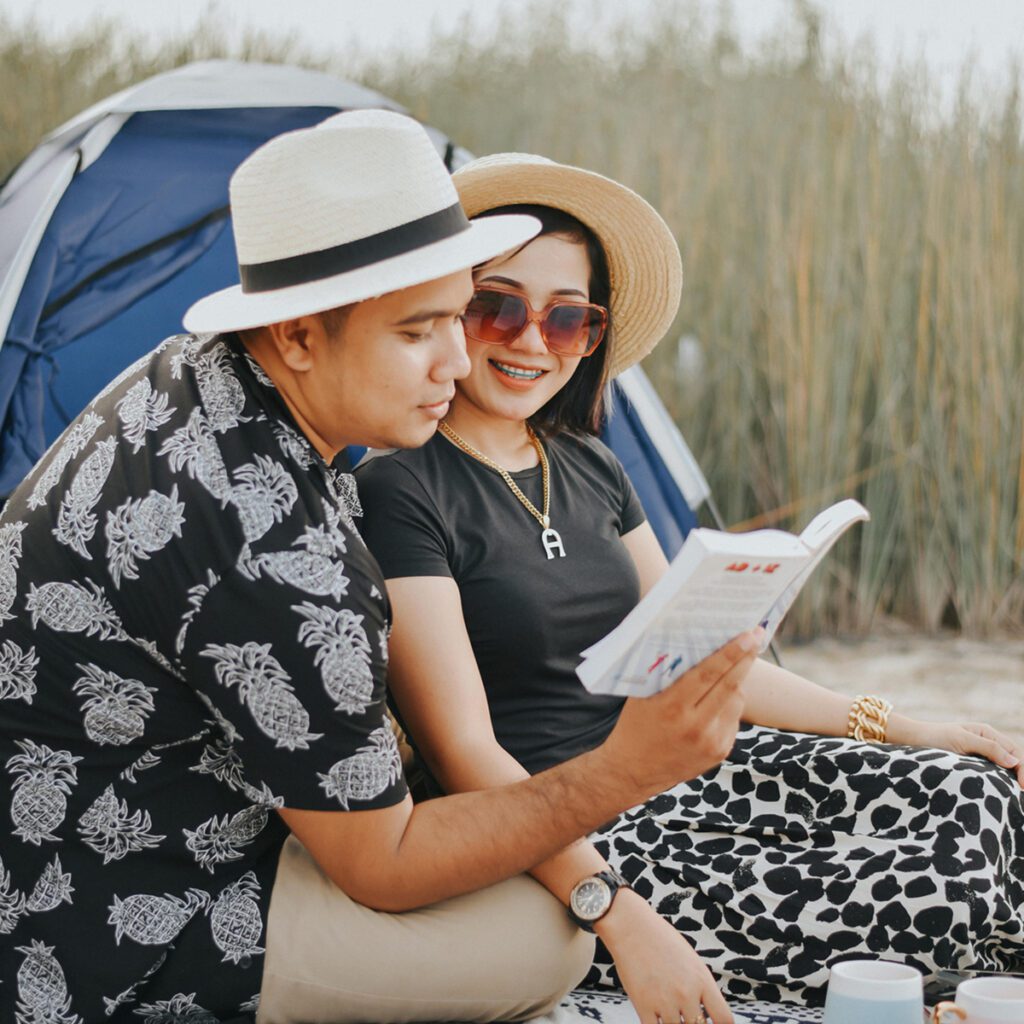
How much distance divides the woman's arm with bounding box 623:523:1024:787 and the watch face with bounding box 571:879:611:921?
57 centimetres

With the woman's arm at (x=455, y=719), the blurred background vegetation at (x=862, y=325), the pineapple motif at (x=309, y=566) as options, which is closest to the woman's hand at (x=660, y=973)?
the woman's arm at (x=455, y=719)

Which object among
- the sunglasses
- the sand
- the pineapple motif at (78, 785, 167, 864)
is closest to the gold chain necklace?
the sunglasses

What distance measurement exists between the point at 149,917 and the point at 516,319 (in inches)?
33.3

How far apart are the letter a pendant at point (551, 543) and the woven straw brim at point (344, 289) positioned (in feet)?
1.48

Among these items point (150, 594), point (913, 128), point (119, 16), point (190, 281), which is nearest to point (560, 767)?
point (150, 594)

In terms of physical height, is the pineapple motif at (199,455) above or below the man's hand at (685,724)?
above

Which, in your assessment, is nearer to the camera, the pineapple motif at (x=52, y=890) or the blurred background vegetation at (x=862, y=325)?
the pineapple motif at (x=52, y=890)

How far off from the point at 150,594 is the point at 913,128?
3458 mm

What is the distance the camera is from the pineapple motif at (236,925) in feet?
4.61

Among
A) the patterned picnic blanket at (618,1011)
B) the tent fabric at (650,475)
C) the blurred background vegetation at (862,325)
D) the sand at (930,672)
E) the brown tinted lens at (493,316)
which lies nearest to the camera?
the patterned picnic blanket at (618,1011)

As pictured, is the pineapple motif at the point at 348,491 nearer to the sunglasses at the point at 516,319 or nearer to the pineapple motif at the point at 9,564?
the sunglasses at the point at 516,319

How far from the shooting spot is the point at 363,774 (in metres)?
1.30

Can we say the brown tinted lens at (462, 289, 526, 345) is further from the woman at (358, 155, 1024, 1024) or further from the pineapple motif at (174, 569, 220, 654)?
the pineapple motif at (174, 569, 220, 654)

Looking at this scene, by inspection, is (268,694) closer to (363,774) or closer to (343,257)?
(363,774)
